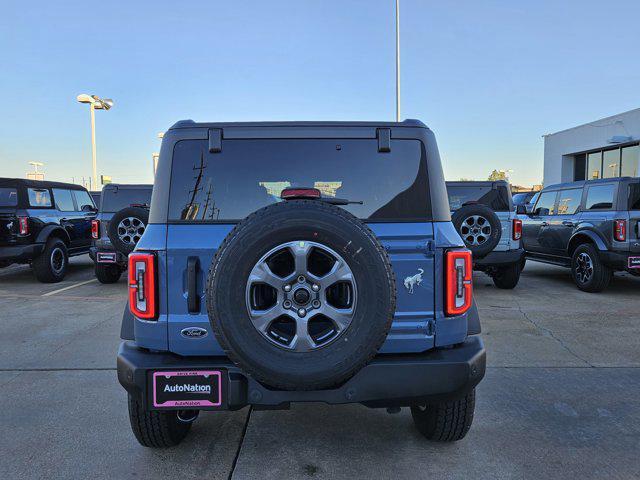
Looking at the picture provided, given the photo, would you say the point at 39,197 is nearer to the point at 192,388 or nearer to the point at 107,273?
the point at 107,273

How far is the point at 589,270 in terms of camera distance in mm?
7750

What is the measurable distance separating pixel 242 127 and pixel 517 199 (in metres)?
20.6

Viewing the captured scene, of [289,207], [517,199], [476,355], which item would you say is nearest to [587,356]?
[476,355]

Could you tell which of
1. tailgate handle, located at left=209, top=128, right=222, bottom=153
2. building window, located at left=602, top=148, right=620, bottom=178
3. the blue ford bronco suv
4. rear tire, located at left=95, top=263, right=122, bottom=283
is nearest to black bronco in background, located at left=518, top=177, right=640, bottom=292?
the blue ford bronco suv

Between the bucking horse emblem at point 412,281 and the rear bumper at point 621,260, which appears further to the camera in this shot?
the rear bumper at point 621,260

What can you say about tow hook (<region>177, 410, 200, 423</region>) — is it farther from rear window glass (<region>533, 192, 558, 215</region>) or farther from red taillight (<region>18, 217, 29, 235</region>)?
rear window glass (<region>533, 192, 558, 215</region>)

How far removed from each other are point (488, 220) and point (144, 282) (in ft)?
17.7

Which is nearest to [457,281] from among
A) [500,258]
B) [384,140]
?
[384,140]

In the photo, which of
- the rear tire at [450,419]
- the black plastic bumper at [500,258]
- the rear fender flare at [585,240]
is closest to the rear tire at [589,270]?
the rear fender flare at [585,240]

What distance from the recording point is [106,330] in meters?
5.55

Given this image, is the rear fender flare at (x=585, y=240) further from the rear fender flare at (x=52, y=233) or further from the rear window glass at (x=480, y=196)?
the rear fender flare at (x=52, y=233)

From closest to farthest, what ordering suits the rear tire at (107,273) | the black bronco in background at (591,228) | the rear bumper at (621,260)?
the rear bumper at (621,260) < the black bronco in background at (591,228) < the rear tire at (107,273)

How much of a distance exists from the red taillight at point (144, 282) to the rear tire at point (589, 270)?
738 centimetres

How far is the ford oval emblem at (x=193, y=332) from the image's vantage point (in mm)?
2355
